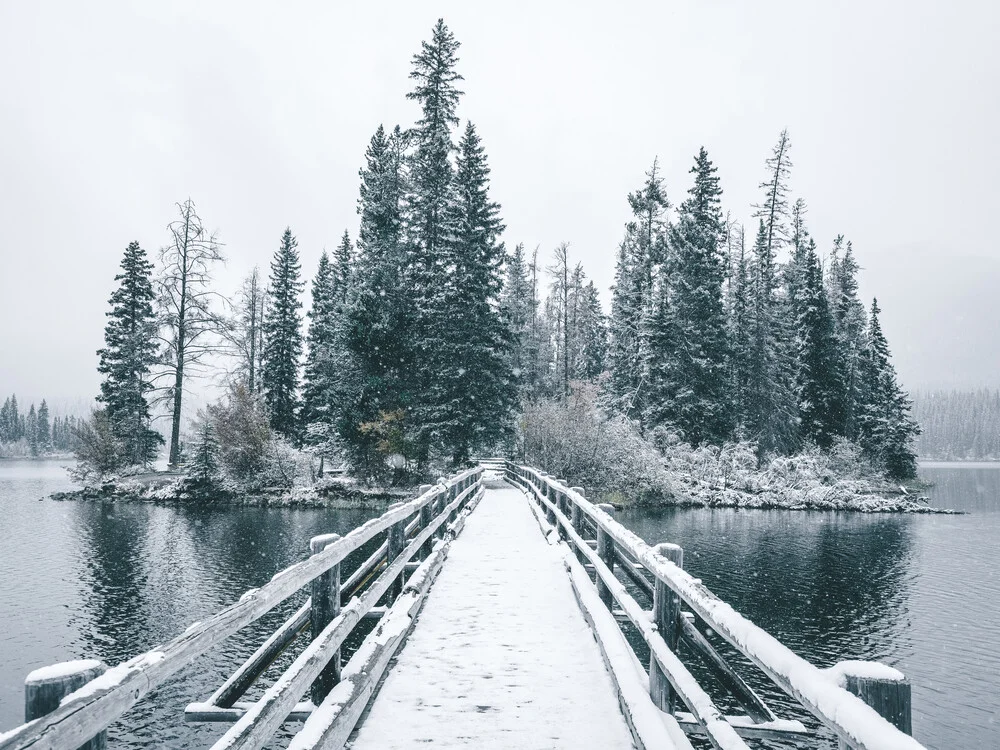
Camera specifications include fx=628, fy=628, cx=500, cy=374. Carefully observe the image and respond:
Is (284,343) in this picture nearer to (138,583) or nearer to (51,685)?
(138,583)

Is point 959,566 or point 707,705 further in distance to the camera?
point 959,566

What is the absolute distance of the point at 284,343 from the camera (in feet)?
160

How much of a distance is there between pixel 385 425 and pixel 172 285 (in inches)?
592

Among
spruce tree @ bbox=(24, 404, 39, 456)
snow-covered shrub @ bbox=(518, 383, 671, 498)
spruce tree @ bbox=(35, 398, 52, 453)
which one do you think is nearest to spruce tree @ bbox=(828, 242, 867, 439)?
snow-covered shrub @ bbox=(518, 383, 671, 498)

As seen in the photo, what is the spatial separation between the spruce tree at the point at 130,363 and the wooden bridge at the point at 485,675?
3596 cm

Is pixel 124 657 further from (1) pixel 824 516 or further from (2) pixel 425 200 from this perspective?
(1) pixel 824 516

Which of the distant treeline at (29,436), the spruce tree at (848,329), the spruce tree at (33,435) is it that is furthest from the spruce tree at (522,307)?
the spruce tree at (33,435)

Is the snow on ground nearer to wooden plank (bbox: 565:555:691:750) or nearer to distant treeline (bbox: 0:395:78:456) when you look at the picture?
wooden plank (bbox: 565:555:691:750)

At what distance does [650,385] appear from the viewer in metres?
42.2

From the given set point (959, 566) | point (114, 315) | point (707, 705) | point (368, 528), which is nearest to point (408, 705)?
point (368, 528)

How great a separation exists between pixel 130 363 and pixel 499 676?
44.3 metres

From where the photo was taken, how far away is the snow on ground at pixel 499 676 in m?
4.34

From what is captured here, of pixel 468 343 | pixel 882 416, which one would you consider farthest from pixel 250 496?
pixel 882 416

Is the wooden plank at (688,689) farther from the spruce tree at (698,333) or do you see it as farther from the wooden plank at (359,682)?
the spruce tree at (698,333)
